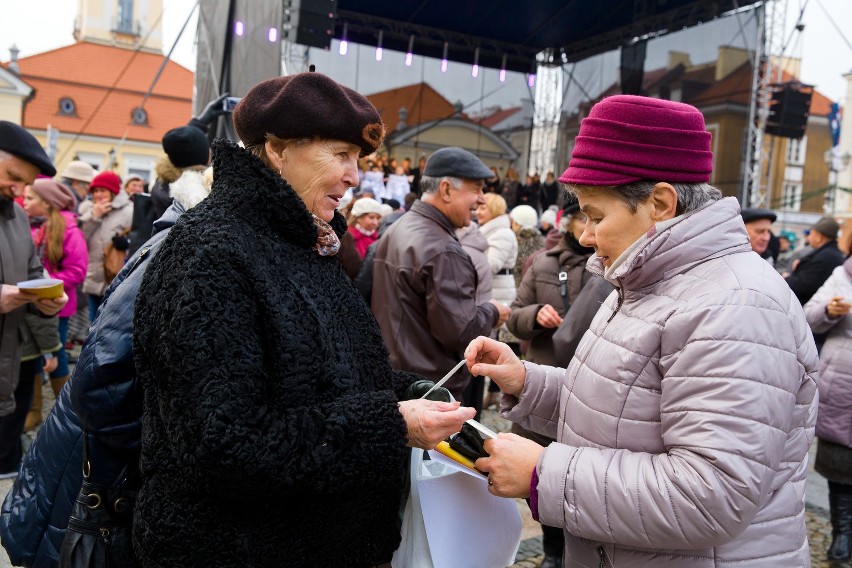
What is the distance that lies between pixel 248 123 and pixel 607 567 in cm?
124

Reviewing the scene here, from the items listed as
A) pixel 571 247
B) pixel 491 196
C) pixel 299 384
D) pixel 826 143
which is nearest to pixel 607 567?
pixel 299 384

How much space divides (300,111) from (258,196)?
205 millimetres

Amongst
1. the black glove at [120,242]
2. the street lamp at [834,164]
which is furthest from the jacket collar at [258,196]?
the street lamp at [834,164]

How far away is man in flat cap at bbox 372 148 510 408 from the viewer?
11.0 ft

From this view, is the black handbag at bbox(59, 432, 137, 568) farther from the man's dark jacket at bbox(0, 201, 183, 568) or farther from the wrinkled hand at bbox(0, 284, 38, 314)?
the wrinkled hand at bbox(0, 284, 38, 314)

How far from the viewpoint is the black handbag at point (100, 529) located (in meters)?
1.60

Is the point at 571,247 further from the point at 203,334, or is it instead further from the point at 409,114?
the point at 409,114

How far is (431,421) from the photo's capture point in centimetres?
144

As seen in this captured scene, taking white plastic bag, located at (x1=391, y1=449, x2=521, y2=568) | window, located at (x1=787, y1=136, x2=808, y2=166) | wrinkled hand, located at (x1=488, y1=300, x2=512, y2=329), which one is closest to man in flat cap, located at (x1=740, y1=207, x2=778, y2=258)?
wrinkled hand, located at (x1=488, y1=300, x2=512, y2=329)

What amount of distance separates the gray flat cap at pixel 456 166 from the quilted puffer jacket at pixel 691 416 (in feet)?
6.69

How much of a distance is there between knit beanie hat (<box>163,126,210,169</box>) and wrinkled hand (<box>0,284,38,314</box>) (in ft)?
3.03

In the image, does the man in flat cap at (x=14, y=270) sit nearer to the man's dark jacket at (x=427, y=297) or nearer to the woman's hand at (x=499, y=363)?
the man's dark jacket at (x=427, y=297)

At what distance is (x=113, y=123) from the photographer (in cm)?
3512

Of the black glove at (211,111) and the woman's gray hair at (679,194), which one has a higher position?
the black glove at (211,111)
